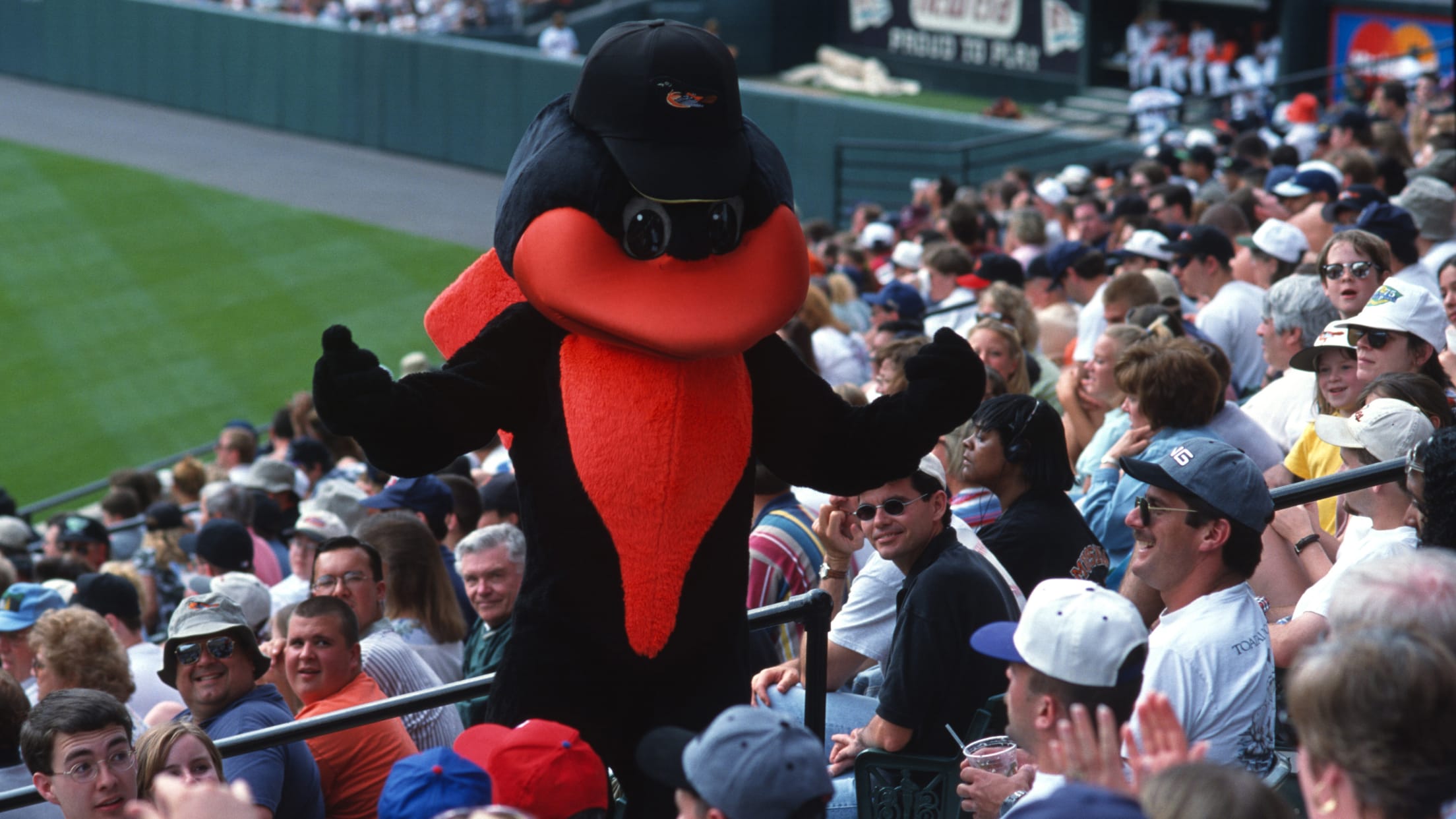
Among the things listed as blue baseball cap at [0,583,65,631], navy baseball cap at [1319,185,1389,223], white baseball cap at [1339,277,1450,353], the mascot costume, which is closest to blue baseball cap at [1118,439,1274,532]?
the mascot costume

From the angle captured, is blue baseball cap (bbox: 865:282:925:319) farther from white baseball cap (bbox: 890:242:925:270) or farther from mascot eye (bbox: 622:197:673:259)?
mascot eye (bbox: 622:197:673:259)

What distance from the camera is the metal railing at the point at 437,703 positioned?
3.79 m

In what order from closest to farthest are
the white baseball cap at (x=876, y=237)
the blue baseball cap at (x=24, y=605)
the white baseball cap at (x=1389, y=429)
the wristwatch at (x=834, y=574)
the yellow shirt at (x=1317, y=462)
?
the white baseball cap at (x=1389, y=429), the wristwatch at (x=834, y=574), the yellow shirt at (x=1317, y=462), the blue baseball cap at (x=24, y=605), the white baseball cap at (x=876, y=237)

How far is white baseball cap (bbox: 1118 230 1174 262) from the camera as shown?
27.7 feet

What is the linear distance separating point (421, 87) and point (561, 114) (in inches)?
860

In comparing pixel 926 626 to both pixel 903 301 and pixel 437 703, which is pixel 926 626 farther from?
pixel 903 301

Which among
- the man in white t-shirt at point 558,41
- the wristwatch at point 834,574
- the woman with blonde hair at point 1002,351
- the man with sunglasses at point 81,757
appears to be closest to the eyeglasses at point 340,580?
the man with sunglasses at point 81,757

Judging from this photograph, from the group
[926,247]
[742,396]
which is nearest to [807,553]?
[742,396]

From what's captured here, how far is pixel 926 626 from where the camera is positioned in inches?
150

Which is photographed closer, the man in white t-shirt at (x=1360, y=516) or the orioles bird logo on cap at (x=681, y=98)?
the orioles bird logo on cap at (x=681, y=98)

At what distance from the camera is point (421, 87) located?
24.6m

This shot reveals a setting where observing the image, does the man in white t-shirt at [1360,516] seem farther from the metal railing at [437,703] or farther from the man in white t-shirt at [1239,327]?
the man in white t-shirt at [1239,327]

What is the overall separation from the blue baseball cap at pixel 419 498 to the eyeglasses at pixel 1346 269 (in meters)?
3.70

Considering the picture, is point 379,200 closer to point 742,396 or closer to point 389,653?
point 389,653
